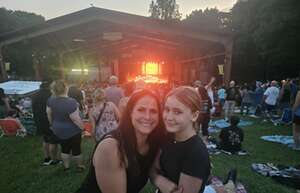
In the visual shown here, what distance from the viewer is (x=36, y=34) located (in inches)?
480

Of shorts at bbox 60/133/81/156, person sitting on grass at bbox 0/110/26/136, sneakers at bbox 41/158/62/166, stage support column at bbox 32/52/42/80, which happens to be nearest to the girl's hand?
shorts at bbox 60/133/81/156

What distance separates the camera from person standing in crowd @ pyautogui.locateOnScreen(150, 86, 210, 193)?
1.81 meters

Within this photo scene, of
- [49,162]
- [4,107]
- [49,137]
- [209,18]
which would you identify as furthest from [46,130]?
[209,18]

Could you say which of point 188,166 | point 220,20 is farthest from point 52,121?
point 220,20

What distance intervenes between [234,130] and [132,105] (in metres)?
5.49

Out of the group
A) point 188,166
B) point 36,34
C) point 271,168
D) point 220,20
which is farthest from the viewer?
point 220,20

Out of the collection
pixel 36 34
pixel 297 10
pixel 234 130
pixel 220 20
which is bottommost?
pixel 234 130

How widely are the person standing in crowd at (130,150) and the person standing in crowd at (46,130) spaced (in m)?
4.33

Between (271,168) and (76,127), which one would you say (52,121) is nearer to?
(76,127)

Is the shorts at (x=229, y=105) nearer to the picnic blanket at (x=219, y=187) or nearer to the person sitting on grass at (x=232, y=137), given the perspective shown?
the person sitting on grass at (x=232, y=137)

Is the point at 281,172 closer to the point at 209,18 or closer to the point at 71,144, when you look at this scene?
the point at 71,144

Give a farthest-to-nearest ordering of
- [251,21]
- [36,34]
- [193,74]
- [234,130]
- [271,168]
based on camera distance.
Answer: [251,21], [193,74], [36,34], [234,130], [271,168]

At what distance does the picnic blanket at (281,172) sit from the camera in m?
5.39

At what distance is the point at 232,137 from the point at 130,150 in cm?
569
